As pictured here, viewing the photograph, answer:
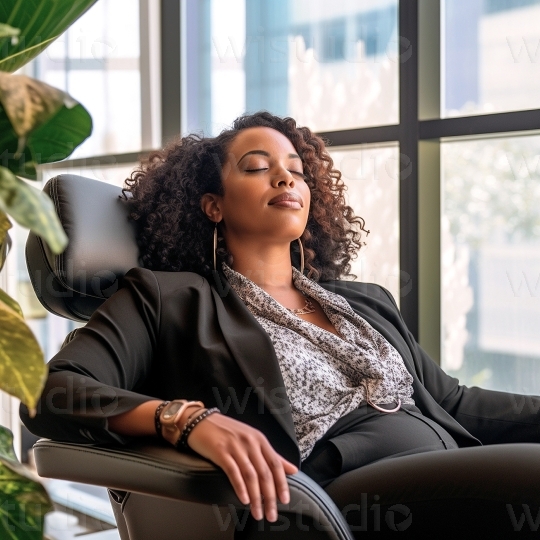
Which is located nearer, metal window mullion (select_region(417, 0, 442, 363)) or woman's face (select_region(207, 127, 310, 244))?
woman's face (select_region(207, 127, 310, 244))

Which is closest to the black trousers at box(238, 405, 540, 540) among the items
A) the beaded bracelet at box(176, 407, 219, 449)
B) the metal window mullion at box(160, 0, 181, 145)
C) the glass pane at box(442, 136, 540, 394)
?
the beaded bracelet at box(176, 407, 219, 449)

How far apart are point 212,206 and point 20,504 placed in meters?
1.26

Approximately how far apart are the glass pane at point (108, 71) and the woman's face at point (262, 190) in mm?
1372

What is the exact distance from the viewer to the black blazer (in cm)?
113

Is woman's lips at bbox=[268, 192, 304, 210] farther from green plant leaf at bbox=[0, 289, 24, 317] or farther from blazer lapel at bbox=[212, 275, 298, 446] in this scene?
green plant leaf at bbox=[0, 289, 24, 317]

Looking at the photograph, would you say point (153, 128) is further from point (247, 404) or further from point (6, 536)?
point (6, 536)

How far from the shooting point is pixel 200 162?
73.4 inches

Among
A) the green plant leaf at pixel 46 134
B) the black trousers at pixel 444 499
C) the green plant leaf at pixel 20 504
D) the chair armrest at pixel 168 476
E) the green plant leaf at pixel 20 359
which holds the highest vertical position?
the green plant leaf at pixel 46 134

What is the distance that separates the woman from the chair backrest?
0.26ft

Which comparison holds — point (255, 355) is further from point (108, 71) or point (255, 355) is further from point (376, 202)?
point (108, 71)

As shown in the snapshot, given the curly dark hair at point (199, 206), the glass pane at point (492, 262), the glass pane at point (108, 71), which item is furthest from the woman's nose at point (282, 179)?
the glass pane at point (108, 71)

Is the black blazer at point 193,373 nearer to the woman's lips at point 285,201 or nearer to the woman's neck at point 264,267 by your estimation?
the woman's neck at point 264,267

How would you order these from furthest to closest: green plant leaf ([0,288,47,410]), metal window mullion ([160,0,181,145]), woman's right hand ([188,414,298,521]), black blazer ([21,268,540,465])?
1. metal window mullion ([160,0,181,145])
2. black blazer ([21,268,540,465])
3. woman's right hand ([188,414,298,521])
4. green plant leaf ([0,288,47,410])

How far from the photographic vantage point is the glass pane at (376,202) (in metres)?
2.27
